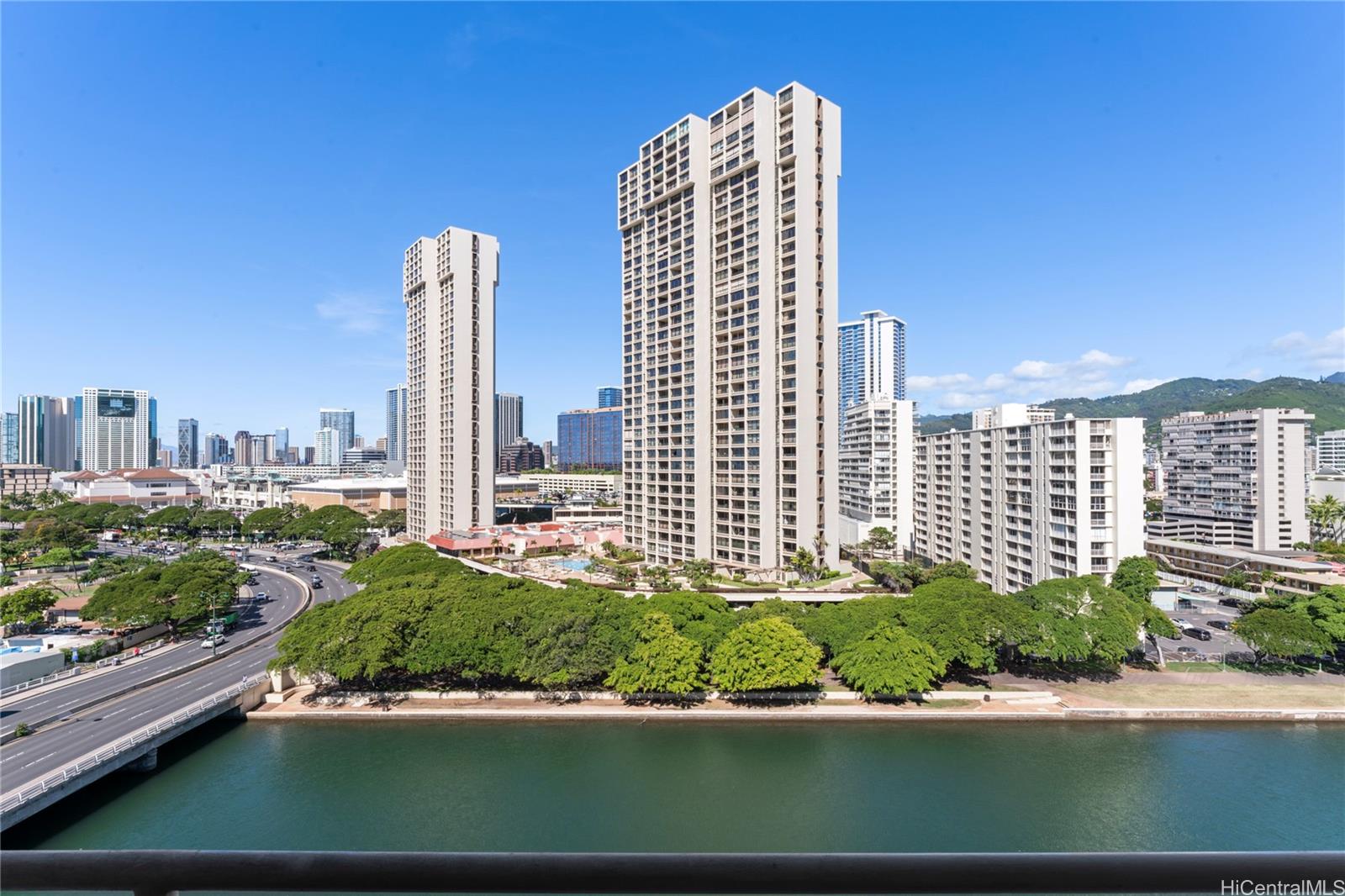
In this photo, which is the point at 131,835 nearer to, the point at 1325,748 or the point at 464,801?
the point at 464,801

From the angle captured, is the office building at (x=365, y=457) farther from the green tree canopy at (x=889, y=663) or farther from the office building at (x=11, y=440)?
the green tree canopy at (x=889, y=663)

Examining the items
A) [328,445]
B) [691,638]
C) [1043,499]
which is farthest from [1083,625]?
[328,445]

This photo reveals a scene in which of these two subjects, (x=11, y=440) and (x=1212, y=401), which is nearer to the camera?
(x=11, y=440)

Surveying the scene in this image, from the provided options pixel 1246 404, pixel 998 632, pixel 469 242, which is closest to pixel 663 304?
pixel 469 242

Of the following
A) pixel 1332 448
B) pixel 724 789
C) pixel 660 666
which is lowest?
pixel 724 789

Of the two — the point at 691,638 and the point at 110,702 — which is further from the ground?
the point at 691,638

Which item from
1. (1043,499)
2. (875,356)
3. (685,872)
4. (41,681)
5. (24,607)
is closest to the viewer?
(685,872)

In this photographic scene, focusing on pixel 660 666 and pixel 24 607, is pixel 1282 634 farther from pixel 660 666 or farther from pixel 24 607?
pixel 24 607
